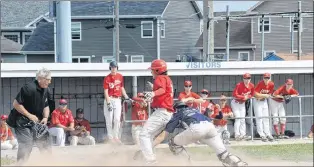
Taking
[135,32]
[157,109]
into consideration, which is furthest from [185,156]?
[135,32]

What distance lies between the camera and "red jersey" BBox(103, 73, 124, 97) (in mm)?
16906

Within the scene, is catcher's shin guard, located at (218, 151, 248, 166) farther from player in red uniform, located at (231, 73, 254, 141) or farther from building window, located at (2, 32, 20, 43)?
building window, located at (2, 32, 20, 43)

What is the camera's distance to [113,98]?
1706 cm

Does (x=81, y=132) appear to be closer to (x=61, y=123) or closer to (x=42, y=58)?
(x=61, y=123)

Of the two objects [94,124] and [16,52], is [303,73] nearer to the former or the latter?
[94,124]

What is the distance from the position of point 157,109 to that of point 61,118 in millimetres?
5435

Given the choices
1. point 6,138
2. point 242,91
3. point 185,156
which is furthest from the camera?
point 242,91

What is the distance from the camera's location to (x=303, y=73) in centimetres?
1977

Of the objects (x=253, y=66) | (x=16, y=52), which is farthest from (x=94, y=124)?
(x=16, y=52)

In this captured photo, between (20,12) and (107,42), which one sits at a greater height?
(20,12)

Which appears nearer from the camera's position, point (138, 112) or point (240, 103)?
point (138, 112)

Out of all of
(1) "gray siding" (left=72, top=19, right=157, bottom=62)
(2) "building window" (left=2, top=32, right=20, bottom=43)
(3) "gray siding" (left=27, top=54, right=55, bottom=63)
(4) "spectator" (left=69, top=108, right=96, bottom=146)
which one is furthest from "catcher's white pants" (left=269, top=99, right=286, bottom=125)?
(2) "building window" (left=2, top=32, right=20, bottom=43)

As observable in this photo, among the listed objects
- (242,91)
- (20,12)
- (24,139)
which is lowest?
(24,139)

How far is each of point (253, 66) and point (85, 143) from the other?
4.86 metres
